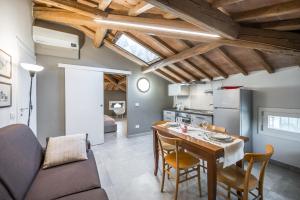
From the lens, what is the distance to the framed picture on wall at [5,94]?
5.74 feet

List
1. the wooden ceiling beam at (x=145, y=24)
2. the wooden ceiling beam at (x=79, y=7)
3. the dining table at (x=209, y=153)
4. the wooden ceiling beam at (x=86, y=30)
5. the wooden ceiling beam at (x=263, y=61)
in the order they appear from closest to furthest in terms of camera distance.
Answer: the dining table at (x=209, y=153) → the wooden ceiling beam at (x=145, y=24) → the wooden ceiling beam at (x=79, y=7) → the wooden ceiling beam at (x=263, y=61) → the wooden ceiling beam at (x=86, y=30)

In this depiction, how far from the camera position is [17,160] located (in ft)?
4.56

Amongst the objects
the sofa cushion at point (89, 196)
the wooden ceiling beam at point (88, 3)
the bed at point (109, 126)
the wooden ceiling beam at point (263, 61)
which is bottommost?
the bed at point (109, 126)

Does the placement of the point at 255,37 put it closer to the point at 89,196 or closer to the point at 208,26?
the point at 208,26

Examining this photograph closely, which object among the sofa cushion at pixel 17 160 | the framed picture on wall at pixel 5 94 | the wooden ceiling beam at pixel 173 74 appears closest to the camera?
the sofa cushion at pixel 17 160

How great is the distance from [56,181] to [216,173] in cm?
176

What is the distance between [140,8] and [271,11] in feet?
5.59

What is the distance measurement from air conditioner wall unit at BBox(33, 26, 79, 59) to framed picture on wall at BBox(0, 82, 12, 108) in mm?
2085

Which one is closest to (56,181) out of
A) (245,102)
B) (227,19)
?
(227,19)

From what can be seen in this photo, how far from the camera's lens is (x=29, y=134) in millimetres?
1873

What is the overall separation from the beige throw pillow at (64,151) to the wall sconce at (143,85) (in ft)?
10.8

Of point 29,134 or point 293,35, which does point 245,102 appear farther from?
point 29,134

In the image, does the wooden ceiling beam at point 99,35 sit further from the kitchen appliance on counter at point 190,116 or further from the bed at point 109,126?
the kitchen appliance on counter at point 190,116

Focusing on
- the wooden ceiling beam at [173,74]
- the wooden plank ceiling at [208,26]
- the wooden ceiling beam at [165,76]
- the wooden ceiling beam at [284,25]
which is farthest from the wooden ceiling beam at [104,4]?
the wooden ceiling beam at [165,76]
